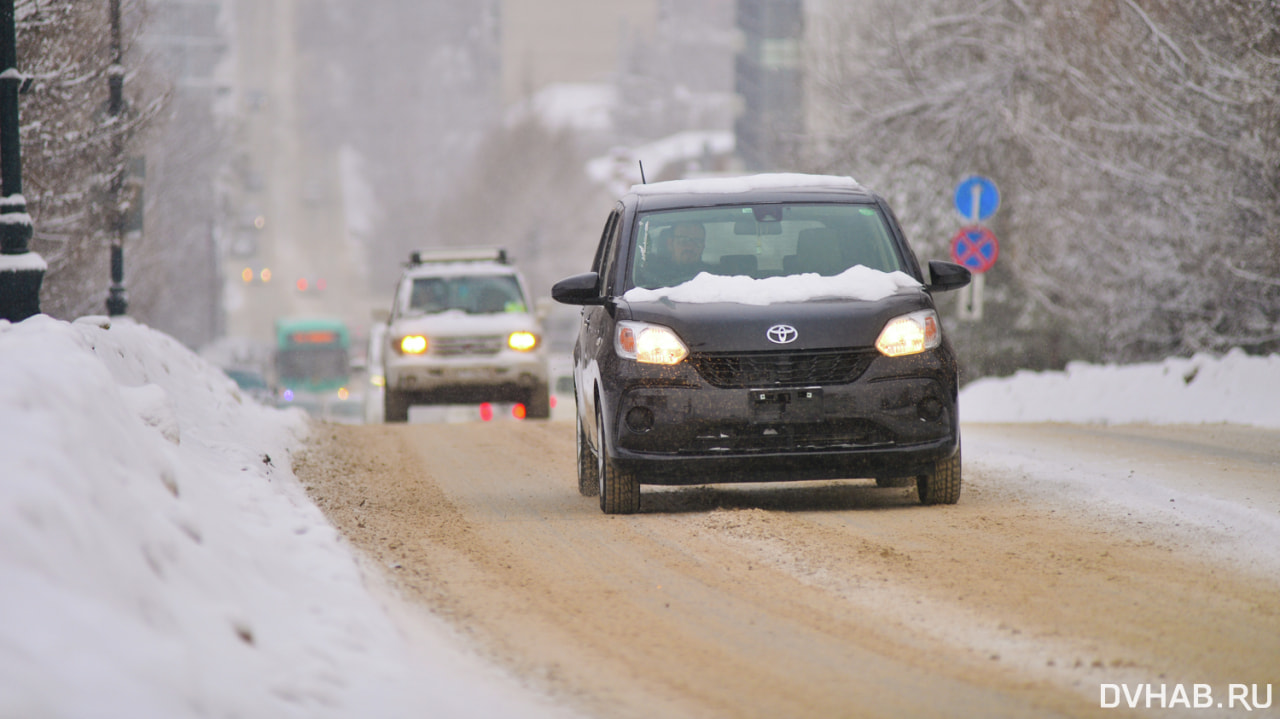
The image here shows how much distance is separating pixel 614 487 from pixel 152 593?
4.50 metres

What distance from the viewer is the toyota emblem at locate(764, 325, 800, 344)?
851 cm

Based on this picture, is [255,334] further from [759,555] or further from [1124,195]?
[759,555]

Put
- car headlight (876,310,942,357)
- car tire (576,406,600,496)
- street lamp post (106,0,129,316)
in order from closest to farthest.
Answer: car headlight (876,310,942,357)
car tire (576,406,600,496)
street lamp post (106,0,129,316)

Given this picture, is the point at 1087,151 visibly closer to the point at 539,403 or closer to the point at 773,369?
the point at 539,403

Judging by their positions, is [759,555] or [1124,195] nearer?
[759,555]

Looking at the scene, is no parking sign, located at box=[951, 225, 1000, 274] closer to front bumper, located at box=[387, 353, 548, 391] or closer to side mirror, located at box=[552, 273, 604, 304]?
front bumper, located at box=[387, 353, 548, 391]

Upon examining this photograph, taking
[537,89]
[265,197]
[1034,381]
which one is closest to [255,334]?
[265,197]

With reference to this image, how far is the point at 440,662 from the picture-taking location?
5227 millimetres

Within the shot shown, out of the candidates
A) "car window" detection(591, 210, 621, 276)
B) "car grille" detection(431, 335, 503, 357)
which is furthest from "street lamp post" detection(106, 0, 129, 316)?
"car window" detection(591, 210, 621, 276)

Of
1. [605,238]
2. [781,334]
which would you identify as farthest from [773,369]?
[605,238]

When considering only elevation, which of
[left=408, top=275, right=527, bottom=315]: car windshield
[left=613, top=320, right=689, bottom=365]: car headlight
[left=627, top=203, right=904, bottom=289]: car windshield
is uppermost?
[left=627, top=203, right=904, bottom=289]: car windshield

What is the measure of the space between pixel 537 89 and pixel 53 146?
6908 inches

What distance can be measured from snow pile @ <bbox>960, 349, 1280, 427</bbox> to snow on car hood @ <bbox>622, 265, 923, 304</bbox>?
8703 mm

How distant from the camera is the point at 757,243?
9.41m
